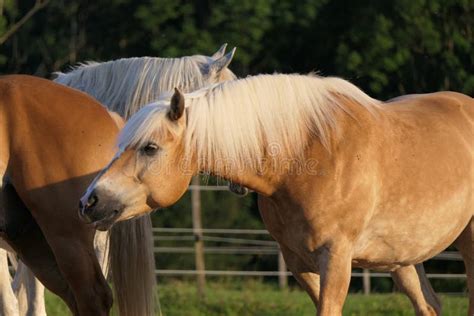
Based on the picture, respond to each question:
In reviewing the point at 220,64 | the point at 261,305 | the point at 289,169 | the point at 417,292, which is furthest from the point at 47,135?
the point at 261,305

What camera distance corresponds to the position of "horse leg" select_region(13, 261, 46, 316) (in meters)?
5.84

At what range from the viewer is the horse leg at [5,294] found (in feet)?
18.5

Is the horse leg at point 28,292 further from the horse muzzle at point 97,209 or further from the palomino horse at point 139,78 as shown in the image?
the horse muzzle at point 97,209

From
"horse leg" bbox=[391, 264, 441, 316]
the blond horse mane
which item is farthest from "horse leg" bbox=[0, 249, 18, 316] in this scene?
"horse leg" bbox=[391, 264, 441, 316]

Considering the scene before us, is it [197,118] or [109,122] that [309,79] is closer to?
[197,118]

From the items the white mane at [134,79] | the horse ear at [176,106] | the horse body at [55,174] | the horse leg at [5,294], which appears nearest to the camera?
the horse ear at [176,106]

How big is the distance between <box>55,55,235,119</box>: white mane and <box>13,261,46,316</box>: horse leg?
1077 millimetres

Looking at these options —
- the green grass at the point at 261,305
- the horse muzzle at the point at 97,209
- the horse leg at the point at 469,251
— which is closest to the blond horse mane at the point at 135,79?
the horse leg at the point at 469,251

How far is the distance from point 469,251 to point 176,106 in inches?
78.1

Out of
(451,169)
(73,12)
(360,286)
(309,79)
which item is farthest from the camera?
(73,12)

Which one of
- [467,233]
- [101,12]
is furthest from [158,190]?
[101,12]

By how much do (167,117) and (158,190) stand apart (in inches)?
12.2

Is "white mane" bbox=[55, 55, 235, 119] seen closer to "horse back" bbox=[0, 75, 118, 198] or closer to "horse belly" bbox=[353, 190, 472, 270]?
"horse back" bbox=[0, 75, 118, 198]

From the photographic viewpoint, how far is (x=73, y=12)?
17188mm
